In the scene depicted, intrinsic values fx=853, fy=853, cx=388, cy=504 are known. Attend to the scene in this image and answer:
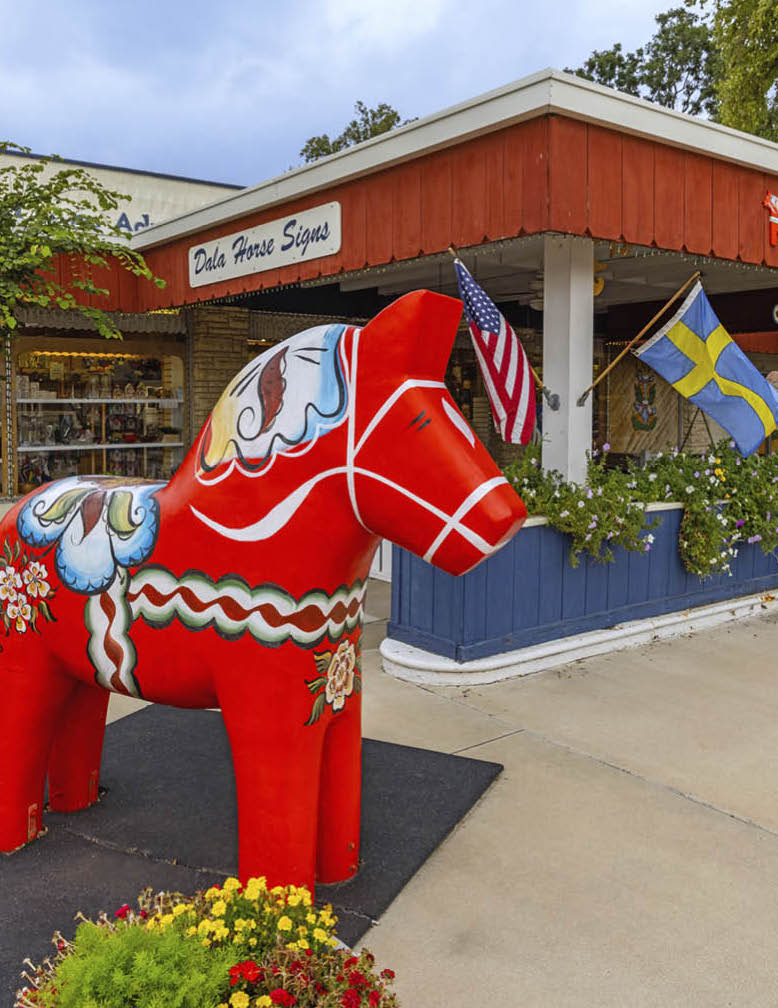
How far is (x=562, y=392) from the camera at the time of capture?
6.23 metres

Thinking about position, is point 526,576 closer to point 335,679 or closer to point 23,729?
point 335,679

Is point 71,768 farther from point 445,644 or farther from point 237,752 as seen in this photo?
point 445,644

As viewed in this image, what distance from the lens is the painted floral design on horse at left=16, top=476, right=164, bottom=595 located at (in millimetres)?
2775

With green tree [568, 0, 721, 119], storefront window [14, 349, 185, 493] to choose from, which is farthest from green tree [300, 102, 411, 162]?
storefront window [14, 349, 185, 493]

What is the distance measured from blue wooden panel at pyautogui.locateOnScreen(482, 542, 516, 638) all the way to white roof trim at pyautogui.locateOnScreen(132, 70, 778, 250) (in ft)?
9.43

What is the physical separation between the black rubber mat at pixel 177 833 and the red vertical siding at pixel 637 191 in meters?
3.94

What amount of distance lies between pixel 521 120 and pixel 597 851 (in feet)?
14.8

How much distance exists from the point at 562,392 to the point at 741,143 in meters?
2.61

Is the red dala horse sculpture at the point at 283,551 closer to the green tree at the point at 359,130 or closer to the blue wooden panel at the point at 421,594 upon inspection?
the blue wooden panel at the point at 421,594

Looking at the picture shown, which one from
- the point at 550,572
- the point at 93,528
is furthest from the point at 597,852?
the point at 550,572

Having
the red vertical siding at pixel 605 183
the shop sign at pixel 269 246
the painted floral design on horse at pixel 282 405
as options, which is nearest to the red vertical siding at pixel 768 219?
the red vertical siding at pixel 605 183

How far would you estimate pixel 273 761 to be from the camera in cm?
257

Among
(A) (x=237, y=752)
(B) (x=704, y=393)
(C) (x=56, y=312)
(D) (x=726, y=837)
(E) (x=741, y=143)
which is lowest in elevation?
(D) (x=726, y=837)

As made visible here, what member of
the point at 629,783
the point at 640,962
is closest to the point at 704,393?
the point at 629,783
